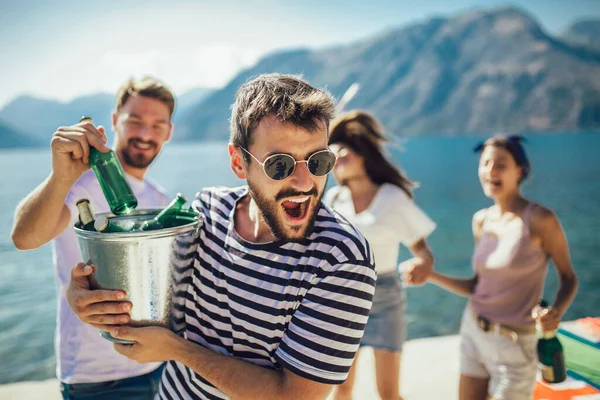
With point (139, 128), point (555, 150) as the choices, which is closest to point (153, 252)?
point (139, 128)

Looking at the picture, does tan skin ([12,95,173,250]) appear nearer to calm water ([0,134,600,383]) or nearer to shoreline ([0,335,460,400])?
shoreline ([0,335,460,400])

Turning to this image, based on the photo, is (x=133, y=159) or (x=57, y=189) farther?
(x=133, y=159)

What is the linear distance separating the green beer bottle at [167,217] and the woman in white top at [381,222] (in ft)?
6.33

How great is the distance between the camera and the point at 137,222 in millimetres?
1922

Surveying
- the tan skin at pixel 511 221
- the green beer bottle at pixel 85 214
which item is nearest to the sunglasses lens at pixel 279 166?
the green beer bottle at pixel 85 214

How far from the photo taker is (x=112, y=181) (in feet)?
6.15

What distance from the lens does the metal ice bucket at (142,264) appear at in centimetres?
151

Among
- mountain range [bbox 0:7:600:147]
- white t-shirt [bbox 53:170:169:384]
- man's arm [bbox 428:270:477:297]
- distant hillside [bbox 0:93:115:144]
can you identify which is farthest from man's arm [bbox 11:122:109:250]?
distant hillside [bbox 0:93:115:144]

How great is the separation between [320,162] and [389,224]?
2.14 metres

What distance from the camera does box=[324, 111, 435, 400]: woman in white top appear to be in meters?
3.55

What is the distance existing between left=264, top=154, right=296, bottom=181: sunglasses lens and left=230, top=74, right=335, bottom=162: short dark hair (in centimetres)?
14

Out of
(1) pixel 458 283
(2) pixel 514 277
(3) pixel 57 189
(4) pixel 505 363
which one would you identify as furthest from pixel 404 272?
(3) pixel 57 189

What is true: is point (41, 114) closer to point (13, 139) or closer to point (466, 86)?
point (13, 139)

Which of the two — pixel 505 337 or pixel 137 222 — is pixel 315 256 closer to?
pixel 137 222
